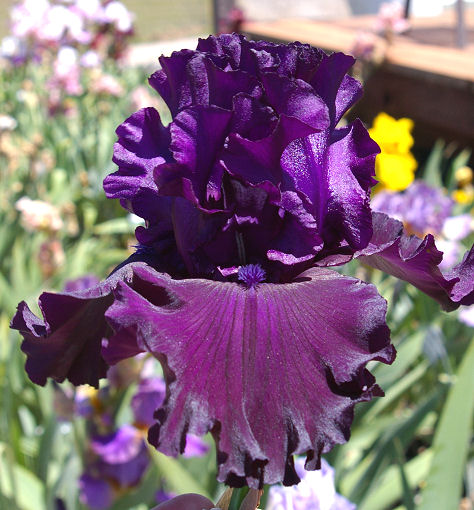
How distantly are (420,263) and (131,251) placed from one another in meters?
0.92

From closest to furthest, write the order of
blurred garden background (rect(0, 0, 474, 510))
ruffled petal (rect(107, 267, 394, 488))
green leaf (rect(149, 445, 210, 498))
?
ruffled petal (rect(107, 267, 394, 488)) < green leaf (rect(149, 445, 210, 498)) < blurred garden background (rect(0, 0, 474, 510))

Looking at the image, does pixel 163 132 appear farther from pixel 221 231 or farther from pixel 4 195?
pixel 4 195

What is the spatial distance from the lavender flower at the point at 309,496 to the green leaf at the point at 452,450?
0.27m

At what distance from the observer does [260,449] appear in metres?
0.38

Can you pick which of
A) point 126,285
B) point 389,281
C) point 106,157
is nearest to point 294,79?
point 126,285

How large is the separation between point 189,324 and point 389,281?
4.64 ft

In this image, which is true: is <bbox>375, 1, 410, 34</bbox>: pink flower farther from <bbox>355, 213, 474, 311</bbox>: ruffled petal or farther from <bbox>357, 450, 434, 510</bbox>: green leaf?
<bbox>355, 213, 474, 311</bbox>: ruffled petal

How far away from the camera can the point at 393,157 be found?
70.2 inches

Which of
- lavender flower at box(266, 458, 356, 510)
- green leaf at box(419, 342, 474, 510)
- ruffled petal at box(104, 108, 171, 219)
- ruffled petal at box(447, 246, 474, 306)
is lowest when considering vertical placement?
green leaf at box(419, 342, 474, 510)

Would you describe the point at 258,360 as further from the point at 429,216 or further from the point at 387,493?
the point at 429,216

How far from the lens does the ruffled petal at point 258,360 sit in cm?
38

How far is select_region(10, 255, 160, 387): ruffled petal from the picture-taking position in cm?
46

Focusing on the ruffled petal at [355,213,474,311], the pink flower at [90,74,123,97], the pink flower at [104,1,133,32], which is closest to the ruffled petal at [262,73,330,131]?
the ruffled petal at [355,213,474,311]

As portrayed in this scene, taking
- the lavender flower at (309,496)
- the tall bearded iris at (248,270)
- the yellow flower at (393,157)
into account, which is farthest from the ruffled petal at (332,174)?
the yellow flower at (393,157)
